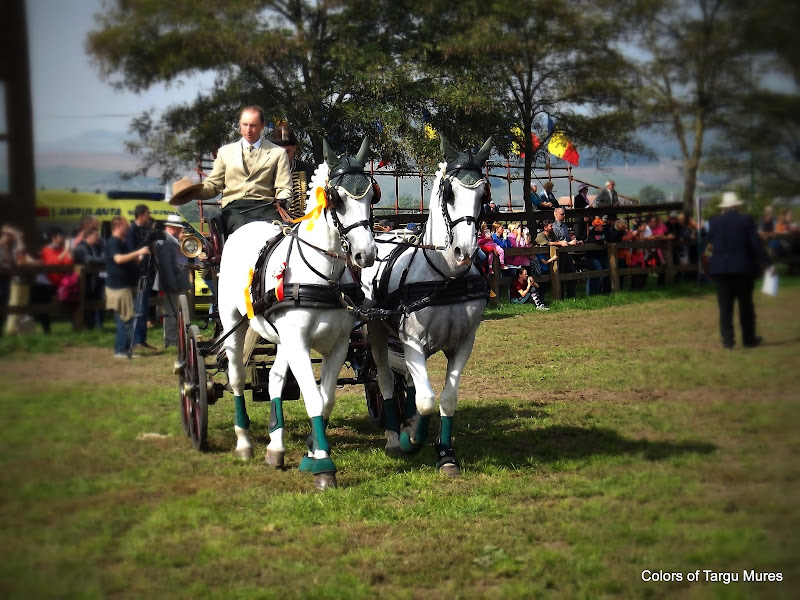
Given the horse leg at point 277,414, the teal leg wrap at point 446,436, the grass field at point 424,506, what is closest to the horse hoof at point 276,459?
the horse leg at point 277,414

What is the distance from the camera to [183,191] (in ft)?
7.32

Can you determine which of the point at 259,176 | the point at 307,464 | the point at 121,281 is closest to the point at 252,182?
the point at 259,176

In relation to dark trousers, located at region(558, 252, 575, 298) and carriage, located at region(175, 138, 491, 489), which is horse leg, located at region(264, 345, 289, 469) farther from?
dark trousers, located at region(558, 252, 575, 298)

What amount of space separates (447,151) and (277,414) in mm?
2392

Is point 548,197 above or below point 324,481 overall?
above

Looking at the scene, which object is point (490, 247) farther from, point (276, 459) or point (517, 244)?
point (276, 459)

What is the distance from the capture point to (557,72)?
2109mm

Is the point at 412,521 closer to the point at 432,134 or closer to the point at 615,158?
the point at 432,134

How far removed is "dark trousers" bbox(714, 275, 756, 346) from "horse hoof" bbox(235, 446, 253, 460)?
5.05 meters

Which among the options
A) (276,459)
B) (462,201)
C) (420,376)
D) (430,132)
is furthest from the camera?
(276,459)

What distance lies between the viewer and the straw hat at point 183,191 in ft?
6.91

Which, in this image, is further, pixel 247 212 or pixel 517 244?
pixel 517 244

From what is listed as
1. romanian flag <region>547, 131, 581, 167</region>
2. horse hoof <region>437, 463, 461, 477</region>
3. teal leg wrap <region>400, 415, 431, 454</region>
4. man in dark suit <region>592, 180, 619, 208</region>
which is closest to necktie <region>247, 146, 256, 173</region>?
teal leg wrap <region>400, 415, 431, 454</region>

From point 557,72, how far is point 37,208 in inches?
48.8
